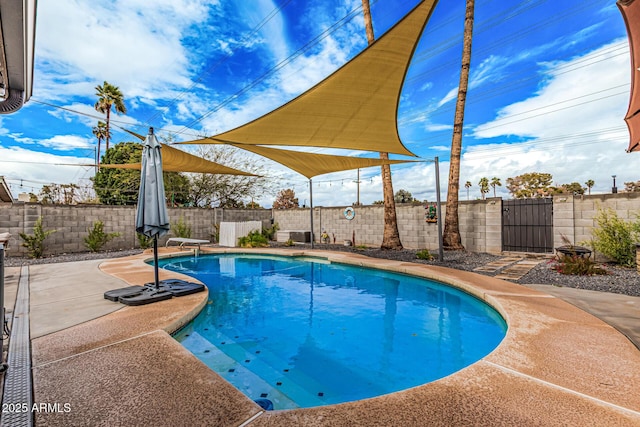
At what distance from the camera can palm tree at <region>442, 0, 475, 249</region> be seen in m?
8.06

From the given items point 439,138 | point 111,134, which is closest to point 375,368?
point 439,138

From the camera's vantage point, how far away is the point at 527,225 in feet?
25.7

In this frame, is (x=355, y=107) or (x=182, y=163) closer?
(x=355, y=107)

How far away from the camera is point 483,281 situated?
488 cm

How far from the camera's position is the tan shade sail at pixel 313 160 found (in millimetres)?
6438

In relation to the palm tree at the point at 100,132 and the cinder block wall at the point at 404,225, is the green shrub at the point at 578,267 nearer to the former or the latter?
the cinder block wall at the point at 404,225

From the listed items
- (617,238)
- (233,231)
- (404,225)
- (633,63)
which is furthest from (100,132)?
(617,238)

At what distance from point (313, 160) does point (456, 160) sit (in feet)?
13.8

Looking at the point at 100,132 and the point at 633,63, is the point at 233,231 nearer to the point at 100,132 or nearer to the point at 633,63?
the point at 633,63

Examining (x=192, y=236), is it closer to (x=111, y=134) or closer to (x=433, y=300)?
(x=433, y=300)

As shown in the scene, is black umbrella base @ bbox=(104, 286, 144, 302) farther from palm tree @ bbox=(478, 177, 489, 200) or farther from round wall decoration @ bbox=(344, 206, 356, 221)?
palm tree @ bbox=(478, 177, 489, 200)

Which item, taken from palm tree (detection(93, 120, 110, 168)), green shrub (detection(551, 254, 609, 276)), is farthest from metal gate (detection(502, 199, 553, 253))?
palm tree (detection(93, 120, 110, 168))

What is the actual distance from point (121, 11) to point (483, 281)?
8950 millimetres

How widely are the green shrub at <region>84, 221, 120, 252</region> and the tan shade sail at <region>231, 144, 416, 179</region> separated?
6639 millimetres
